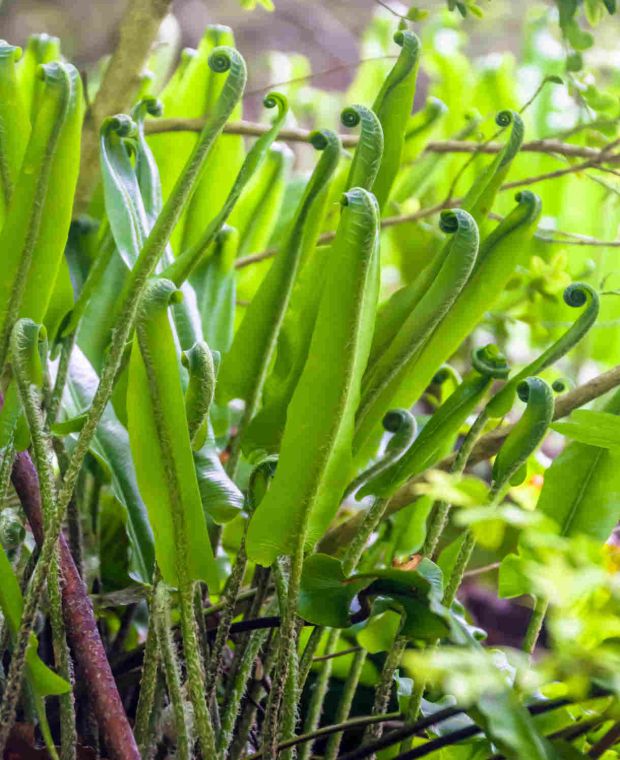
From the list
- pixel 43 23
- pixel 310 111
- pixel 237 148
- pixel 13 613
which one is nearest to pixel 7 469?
pixel 13 613

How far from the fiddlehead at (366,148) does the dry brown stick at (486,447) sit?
0.57ft

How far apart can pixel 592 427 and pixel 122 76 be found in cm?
49

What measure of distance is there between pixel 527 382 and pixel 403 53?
Result: 21 cm

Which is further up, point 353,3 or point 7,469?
point 353,3

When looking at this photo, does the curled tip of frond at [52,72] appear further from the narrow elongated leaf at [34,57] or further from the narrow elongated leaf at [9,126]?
the narrow elongated leaf at [34,57]

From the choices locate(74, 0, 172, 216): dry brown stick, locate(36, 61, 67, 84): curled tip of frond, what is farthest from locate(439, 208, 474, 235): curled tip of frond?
locate(74, 0, 172, 216): dry brown stick

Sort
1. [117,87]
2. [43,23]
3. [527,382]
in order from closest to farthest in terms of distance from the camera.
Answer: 1. [527,382]
2. [117,87]
3. [43,23]

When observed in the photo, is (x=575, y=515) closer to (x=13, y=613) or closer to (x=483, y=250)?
(x=483, y=250)

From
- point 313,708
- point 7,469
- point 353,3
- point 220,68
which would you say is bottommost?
point 313,708

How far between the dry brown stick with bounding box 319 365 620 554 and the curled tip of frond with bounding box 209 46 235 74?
0.26m

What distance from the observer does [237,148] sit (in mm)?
738

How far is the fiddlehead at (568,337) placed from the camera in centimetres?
47

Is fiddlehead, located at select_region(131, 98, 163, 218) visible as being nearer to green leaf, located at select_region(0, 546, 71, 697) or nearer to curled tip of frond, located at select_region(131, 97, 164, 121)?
curled tip of frond, located at select_region(131, 97, 164, 121)

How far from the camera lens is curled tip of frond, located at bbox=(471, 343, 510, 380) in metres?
A: 0.48
